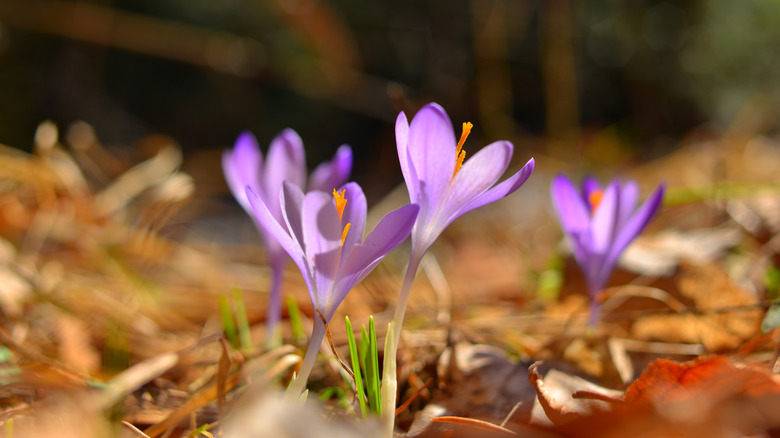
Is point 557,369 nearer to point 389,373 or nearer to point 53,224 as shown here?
point 389,373

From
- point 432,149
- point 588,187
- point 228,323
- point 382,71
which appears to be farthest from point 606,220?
point 382,71

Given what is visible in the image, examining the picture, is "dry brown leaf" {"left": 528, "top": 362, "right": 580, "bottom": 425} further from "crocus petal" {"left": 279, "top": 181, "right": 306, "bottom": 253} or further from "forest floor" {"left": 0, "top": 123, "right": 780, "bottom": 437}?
"crocus petal" {"left": 279, "top": 181, "right": 306, "bottom": 253}

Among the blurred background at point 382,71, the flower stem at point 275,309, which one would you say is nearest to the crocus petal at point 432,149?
the flower stem at point 275,309

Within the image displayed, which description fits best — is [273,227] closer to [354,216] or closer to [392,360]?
[354,216]

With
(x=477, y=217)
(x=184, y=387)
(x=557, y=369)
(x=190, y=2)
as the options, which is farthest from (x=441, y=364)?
(x=190, y=2)

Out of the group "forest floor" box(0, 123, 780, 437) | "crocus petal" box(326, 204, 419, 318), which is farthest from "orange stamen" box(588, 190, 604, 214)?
"crocus petal" box(326, 204, 419, 318)
